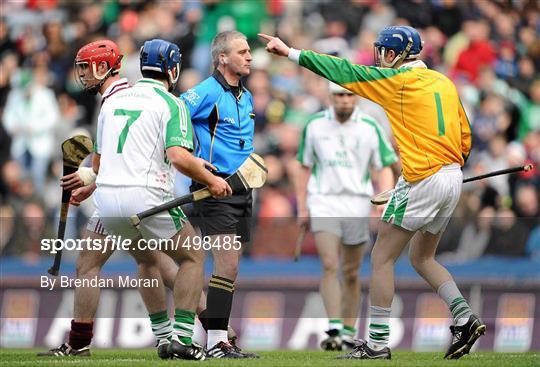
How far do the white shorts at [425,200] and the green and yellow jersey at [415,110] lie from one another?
0.07 m

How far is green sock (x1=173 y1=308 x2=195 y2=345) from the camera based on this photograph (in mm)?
10445

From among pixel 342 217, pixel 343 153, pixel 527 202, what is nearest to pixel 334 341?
pixel 342 217

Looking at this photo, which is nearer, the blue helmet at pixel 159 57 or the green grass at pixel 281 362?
the green grass at pixel 281 362

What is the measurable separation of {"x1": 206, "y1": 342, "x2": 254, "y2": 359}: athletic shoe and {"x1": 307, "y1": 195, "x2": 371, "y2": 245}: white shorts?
10.3 ft

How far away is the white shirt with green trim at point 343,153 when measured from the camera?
46.6ft

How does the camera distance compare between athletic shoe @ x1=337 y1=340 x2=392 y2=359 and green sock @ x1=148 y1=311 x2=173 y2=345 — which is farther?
green sock @ x1=148 y1=311 x2=173 y2=345

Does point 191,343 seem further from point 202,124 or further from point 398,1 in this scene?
point 398,1

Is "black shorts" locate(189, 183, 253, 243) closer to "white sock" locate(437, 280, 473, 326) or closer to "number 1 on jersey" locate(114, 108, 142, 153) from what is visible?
"number 1 on jersey" locate(114, 108, 142, 153)

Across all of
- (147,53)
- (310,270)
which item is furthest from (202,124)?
(310,270)

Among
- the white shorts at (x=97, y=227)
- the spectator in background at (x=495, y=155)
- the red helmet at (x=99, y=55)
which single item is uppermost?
the spectator in background at (x=495, y=155)

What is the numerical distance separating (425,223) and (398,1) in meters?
10.4

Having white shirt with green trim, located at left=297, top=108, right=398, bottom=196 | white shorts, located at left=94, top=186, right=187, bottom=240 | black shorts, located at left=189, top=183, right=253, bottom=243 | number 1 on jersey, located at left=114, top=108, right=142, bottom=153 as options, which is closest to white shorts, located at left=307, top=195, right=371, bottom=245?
white shirt with green trim, located at left=297, top=108, right=398, bottom=196

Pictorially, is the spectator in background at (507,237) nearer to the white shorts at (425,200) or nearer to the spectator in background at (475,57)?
the spectator in background at (475,57)

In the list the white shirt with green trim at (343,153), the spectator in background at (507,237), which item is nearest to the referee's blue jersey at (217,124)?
the white shirt with green trim at (343,153)
